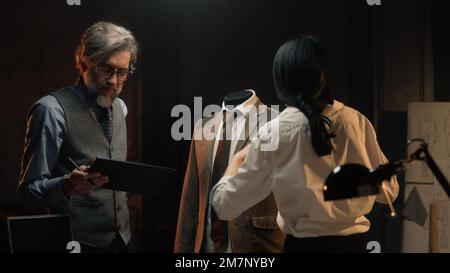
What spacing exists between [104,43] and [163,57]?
454 millimetres

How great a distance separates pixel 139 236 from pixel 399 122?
5.87 feet

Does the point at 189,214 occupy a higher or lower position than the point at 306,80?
lower

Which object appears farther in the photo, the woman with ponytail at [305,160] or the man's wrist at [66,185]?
the man's wrist at [66,185]

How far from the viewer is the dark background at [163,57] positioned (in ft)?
12.4

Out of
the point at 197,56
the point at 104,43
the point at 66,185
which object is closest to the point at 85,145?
the point at 66,185

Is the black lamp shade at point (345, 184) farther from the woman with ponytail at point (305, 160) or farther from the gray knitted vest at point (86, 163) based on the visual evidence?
the gray knitted vest at point (86, 163)

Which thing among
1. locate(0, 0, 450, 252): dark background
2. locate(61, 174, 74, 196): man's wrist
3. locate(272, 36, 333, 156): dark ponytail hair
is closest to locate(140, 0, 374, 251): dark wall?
locate(0, 0, 450, 252): dark background

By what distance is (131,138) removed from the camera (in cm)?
380

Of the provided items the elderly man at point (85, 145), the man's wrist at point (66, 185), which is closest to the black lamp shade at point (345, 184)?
the elderly man at point (85, 145)

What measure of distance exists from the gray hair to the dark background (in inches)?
7.9

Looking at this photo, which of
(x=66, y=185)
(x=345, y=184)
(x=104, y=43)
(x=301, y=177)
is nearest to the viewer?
(x=345, y=184)

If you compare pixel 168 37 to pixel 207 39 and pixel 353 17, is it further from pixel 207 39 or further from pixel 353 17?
pixel 353 17

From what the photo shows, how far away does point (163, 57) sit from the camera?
3809mm

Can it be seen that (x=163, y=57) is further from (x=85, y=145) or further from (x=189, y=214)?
(x=189, y=214)
